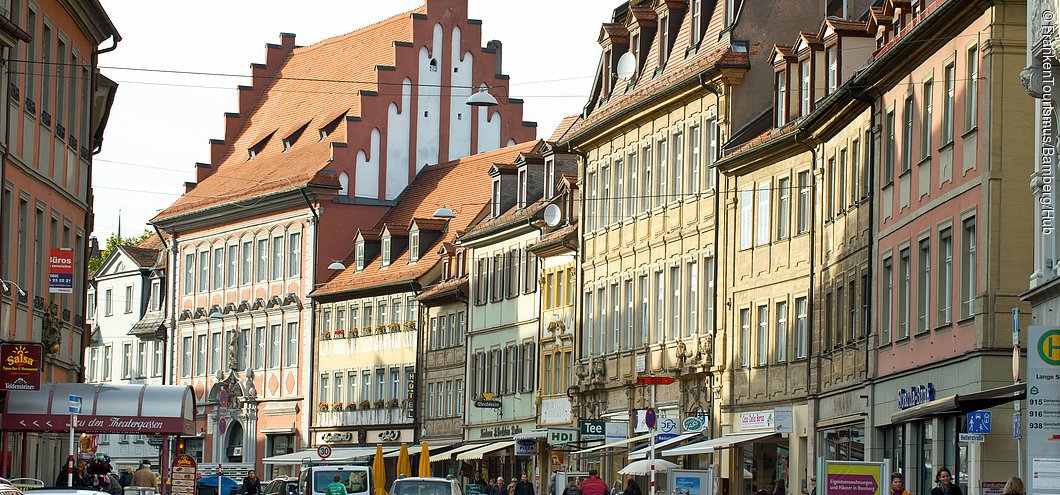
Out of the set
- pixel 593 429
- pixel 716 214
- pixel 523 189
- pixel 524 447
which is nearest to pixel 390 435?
pixel 523 189

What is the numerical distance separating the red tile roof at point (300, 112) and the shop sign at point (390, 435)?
10896 mm

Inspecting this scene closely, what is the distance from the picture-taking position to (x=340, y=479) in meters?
41.0

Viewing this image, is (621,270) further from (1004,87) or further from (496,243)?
(1004,87)

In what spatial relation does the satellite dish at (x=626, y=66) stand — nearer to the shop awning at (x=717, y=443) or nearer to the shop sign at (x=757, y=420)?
the shop sign at (x=757, y=420)

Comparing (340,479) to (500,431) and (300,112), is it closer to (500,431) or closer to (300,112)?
(500,431)

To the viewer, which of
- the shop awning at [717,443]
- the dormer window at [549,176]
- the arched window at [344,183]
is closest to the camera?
the shop awning at [717,443]

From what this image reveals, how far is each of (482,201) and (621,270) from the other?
72.0ft

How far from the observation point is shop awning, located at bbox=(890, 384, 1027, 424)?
25.5 metres

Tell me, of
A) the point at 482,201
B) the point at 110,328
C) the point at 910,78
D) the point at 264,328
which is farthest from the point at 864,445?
the point at 110,328

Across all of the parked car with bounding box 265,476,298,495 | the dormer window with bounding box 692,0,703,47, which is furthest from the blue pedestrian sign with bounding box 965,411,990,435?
the dormer window with bounding box 692,0,703,47

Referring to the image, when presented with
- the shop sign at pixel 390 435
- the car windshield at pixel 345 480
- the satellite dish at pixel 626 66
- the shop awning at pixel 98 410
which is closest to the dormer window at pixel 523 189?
the shop sign at pixel 390 435

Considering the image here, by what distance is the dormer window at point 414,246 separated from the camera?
3209 inches

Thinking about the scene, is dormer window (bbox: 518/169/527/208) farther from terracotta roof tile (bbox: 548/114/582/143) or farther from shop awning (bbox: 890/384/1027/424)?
shop awning (bbox: 890/384/1027/424)

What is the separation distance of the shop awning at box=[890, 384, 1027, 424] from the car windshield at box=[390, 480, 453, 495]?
34.9 feet
